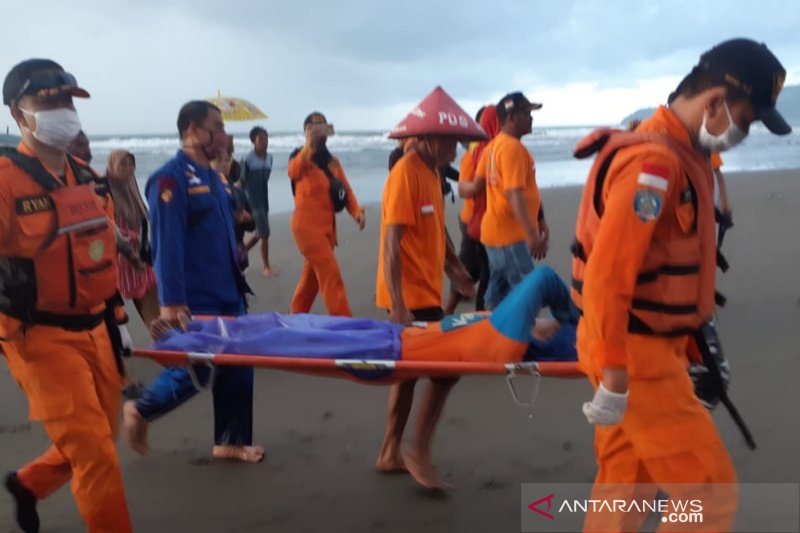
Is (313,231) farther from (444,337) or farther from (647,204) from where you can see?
(647,204)

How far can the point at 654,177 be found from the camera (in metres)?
2.09

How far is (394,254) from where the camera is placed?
3688mm

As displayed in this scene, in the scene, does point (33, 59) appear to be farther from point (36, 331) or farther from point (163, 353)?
point (163, 353)

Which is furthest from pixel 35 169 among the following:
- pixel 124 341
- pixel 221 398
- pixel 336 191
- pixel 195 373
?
pixel 336 191

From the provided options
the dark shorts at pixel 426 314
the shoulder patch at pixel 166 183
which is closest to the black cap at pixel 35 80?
the shoulder patch at pixel 166 183

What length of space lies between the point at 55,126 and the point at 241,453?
1991 mm

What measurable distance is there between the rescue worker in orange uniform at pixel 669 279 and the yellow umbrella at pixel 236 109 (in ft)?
18.6

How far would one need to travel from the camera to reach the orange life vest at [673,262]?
87.3 inches

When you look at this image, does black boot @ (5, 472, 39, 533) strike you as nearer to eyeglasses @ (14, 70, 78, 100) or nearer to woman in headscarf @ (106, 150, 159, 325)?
eyeglasses @ (14, 70, 78, 100)

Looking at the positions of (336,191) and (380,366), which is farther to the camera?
(336,191)

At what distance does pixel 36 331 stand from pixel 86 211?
1.66 ft

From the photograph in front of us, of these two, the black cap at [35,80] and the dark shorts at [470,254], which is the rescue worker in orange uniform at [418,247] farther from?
the dark shorts at [470,254]

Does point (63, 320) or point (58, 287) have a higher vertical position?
point (58, 287)

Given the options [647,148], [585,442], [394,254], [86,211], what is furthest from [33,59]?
[585,442]
